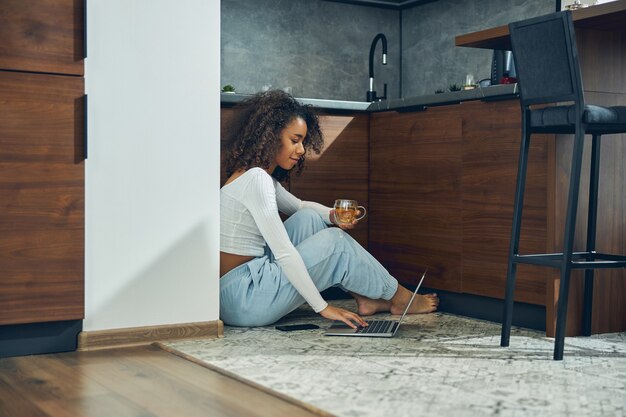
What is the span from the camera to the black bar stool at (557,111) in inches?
103

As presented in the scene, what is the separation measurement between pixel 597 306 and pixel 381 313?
90cm

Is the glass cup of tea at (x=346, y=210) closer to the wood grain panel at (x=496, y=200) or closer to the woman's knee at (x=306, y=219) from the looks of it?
the woman's knee at (x=306, y=219)

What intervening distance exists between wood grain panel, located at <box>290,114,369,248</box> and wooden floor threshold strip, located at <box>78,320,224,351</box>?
1030 millimetres

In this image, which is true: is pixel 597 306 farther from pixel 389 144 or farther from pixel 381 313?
pixel 389 144

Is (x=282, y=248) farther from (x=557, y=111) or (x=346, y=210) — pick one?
(x=557, y=111)

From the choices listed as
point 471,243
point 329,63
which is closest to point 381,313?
point 471,243

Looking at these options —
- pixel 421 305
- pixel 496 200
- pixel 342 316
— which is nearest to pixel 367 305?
pixel 421 305

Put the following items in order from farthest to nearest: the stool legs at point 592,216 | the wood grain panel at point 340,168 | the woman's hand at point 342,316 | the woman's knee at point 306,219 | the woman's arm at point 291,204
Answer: the wood grain panel at point 340,168
the woman's arm at point 291,204
the woman's knee at point 306,219
the woman's hand at point 342,316
the stool legs at point 592,216

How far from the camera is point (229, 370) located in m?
2.47

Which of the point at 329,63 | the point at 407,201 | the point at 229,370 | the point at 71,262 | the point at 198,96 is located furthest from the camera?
the point at 329,63

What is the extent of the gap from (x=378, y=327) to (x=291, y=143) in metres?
0.80

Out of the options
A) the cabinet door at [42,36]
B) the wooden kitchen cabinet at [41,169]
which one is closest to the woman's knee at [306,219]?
the wooden kitchen cabinet at [41,169]

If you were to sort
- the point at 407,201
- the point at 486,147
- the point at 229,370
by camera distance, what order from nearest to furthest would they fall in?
the point at 229,370 < the point at 486,147 < the point at 407,201

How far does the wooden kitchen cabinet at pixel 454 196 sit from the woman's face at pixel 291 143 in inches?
24.1
